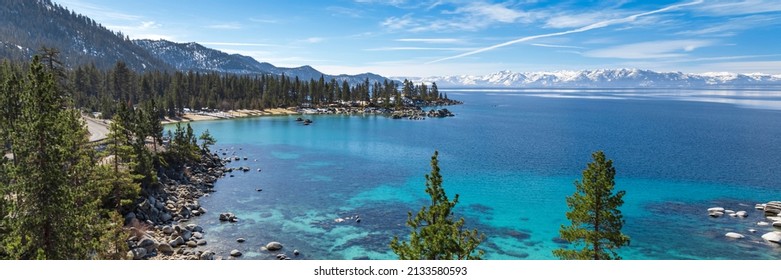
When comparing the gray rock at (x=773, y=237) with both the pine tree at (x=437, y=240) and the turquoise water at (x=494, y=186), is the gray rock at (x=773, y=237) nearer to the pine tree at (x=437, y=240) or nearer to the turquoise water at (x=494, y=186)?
the turquoise water at (x=494, y=186)

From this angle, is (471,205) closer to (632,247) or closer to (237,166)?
(632,247)

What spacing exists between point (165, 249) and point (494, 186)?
45.2 metres

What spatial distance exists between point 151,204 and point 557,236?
43453 mm

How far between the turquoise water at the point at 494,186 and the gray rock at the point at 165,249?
3689 millimetres

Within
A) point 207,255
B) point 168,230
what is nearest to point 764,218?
point 207,255

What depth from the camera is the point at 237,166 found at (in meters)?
81.8

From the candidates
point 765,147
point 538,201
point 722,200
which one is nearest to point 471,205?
point 538,201

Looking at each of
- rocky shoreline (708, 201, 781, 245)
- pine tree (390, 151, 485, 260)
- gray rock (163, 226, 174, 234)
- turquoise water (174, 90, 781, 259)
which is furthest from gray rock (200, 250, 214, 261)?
rocky shoreline (708, 201, 781, 245)

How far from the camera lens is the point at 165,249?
1578 inches

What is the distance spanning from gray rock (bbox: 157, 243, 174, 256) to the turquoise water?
12.1 feet

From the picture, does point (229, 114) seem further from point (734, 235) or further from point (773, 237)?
point (773, 237)

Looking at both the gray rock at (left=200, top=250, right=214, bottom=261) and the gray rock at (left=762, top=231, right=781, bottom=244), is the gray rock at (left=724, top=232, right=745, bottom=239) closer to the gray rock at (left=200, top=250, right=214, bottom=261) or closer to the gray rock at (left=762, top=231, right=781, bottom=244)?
the gray rock at (left=762, top=231, right=781, bottom=244)

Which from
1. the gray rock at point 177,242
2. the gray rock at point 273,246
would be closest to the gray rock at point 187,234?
the gray rock at point 177,242

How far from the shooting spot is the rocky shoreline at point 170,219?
3950 centimetres
